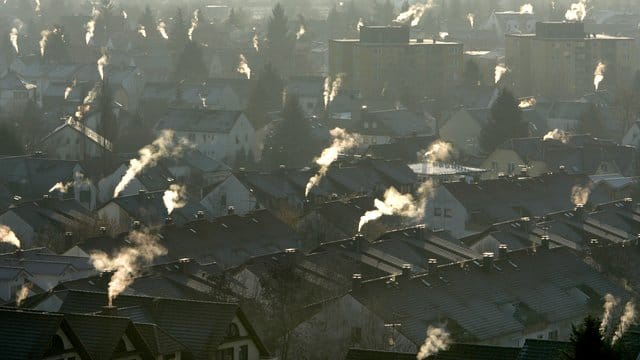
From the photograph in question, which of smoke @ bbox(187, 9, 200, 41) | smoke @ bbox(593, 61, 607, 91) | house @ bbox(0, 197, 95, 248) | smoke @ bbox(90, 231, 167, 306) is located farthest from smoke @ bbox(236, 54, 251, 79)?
smoke @ bbox(90, 231, 167, 306)

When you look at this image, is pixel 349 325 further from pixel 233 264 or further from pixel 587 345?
pixel 587 345

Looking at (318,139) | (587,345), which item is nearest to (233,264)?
(587,345)

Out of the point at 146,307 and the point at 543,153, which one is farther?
the point at 543,153

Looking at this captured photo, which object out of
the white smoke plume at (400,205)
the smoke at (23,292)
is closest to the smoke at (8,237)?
the smoke at (23,292)

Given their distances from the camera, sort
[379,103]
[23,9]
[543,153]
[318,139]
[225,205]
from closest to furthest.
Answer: [225,205] < [543,153] < [318,139] < [379,103] < [23,9]

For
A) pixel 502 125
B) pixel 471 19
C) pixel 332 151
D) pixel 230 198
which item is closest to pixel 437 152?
pixel 332 151
